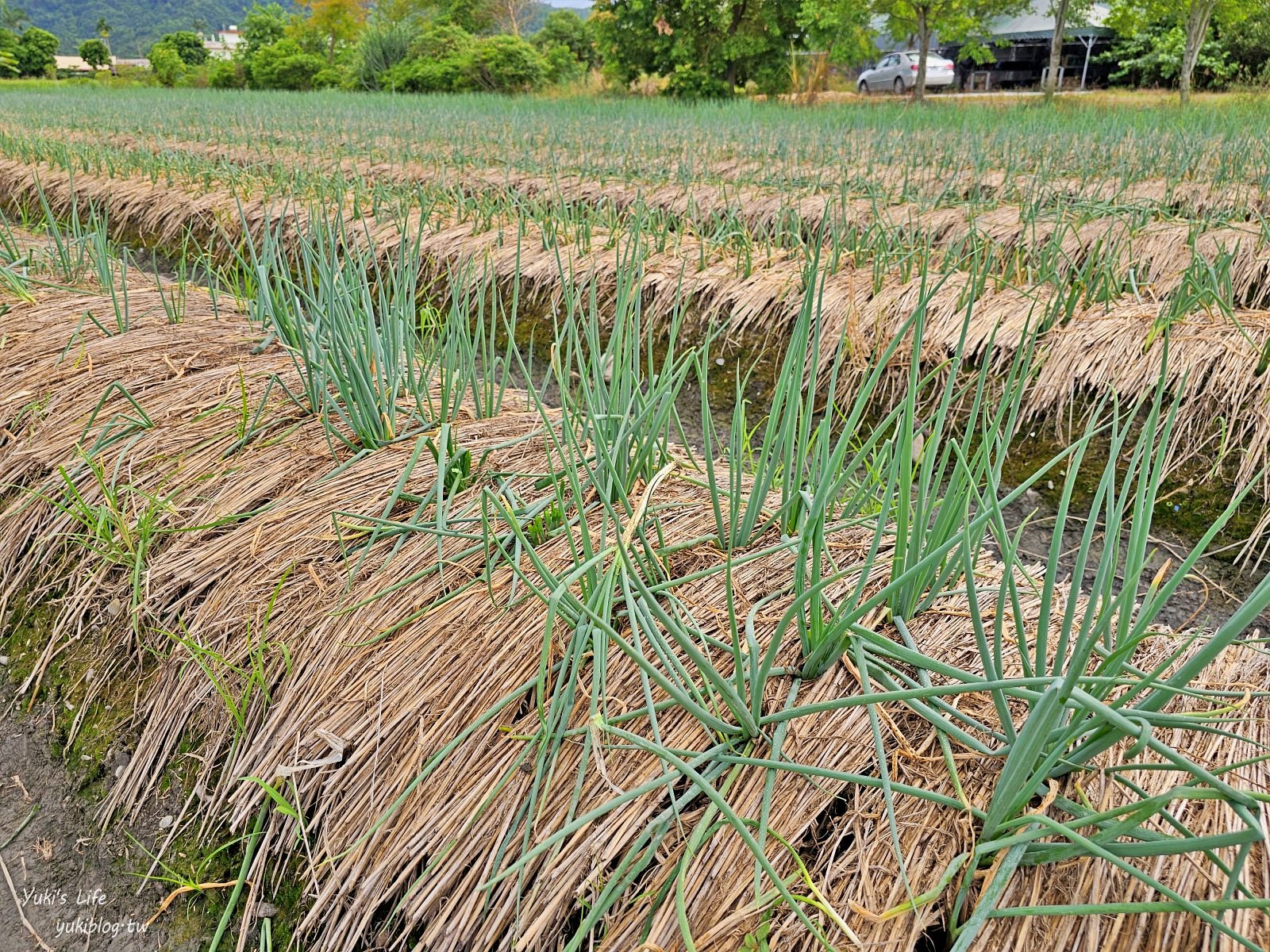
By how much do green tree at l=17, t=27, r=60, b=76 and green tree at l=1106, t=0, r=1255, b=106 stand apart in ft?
133

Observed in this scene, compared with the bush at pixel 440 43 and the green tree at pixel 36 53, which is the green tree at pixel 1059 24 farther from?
the green tree at pixel 36 53

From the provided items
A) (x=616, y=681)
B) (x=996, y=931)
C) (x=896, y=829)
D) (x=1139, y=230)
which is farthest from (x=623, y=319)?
(x=1139, y=230)

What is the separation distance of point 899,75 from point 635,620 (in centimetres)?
2213

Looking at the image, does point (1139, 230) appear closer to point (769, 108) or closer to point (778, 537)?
point (778, 537)

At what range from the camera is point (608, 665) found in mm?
1077

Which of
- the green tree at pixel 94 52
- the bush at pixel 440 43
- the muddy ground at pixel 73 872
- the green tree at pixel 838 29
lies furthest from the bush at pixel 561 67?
the green tree at pixel 94 52

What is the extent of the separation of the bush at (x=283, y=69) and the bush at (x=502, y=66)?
6409mm

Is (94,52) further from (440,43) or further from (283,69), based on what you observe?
(440,43)

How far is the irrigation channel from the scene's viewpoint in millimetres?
774

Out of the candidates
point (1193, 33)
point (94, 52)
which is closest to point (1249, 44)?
point (1193, 33)

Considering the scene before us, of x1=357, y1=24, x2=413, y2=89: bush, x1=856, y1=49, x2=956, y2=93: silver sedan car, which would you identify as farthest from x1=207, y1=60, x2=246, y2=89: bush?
x1=856, y1=49, x2=956, y2=93: silver sedan car

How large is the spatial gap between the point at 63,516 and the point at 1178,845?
1822mm

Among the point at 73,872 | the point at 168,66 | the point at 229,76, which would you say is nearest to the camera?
the point at 73,872

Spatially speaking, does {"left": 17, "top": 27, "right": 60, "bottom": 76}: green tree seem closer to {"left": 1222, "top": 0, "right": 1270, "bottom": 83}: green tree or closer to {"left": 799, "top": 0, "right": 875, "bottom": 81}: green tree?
{"left": 799, "top": 0, "right": 875, "bottom": 81}: green tree
